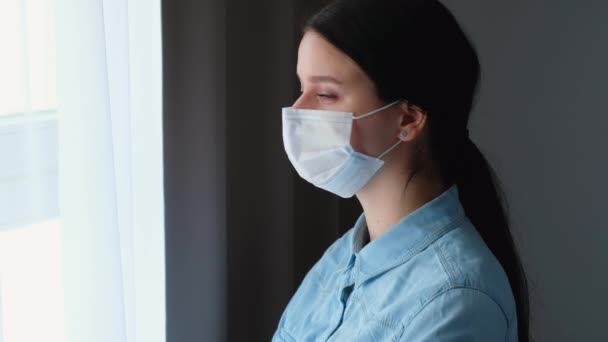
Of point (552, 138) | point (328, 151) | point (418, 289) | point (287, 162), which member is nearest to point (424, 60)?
point (328, 151)

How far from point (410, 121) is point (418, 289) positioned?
0.27 m

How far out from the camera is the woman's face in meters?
1.10

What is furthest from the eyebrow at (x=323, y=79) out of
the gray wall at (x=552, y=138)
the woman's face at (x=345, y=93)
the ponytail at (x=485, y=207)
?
the gray wall at (x=552, y=138)

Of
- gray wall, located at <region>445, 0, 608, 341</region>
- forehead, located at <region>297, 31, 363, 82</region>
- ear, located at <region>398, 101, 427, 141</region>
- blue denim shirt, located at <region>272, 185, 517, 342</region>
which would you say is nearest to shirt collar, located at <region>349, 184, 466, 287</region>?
blue denim shirt, located at <region>272, 185, 517, 342</region>

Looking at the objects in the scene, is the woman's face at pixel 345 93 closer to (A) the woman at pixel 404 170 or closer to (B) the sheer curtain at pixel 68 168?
(A) the woman at pixel 404 170

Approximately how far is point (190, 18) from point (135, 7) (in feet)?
0.37

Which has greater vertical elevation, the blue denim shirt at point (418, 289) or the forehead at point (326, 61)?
the forehead at point (326, 61)

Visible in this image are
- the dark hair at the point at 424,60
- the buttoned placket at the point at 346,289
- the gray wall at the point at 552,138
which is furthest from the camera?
the gray wall at the point at 552,138

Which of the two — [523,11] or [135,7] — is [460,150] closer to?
[135,7]

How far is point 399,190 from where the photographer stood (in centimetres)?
118

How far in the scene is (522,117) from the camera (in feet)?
6.38

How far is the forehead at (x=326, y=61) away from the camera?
109 cm

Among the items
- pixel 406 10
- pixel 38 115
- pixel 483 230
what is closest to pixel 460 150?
pixel 483 230

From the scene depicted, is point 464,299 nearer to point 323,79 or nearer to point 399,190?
point 399,190
